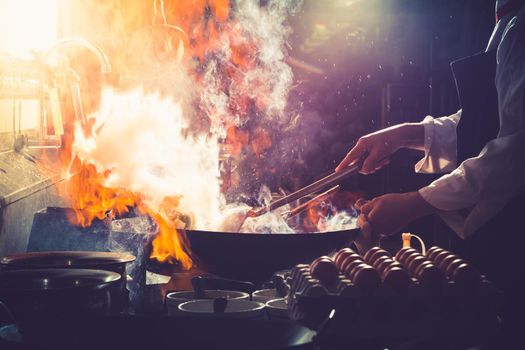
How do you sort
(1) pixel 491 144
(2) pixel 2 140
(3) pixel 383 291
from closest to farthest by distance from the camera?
(3) pixel 383 291
(1) pixel 491 144
(2) pixel 2 140

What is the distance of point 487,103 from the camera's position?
259 cm

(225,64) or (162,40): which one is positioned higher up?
(225,64)

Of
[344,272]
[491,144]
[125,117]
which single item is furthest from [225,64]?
[344,272]

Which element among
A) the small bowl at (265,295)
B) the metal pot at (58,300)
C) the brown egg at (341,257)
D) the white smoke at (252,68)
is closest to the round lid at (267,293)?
the small bowl at (265,295)

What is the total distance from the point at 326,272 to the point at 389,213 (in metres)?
0.59

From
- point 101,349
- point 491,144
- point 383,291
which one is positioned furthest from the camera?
point 491,144

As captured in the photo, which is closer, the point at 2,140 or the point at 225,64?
the point at 2,140

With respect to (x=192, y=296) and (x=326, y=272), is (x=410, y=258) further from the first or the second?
(x=192, y=296)

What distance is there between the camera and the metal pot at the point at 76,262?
1728 millimetres

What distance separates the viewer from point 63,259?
6.44ft

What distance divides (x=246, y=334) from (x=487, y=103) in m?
1.77

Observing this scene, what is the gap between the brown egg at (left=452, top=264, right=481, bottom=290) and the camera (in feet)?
5.18

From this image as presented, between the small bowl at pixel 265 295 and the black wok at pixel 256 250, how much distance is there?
0.46 feet

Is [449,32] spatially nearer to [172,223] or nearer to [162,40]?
[162,40]
